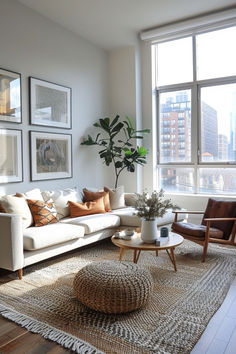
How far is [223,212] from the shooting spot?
4168mm

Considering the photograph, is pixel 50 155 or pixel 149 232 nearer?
pixel 149 232

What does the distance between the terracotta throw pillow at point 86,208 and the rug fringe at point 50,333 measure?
200 centimetres

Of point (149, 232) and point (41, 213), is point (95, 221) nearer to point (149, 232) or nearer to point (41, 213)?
point (41, 213)

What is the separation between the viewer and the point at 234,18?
16.5 feet

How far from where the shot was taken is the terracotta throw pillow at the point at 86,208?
451 centimetres

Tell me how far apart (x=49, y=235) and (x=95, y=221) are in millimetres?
821

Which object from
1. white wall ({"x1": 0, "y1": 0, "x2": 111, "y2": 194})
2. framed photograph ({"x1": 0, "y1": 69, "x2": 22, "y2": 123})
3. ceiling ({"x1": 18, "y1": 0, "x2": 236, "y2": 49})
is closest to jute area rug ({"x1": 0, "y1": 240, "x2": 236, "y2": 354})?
white wall ({"x1": 0, "y1": 0, "x2": 111, "y2": 194})

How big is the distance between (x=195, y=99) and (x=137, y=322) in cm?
437

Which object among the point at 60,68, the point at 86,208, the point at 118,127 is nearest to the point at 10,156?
the point at 86,208

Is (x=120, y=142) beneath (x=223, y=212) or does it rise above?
above

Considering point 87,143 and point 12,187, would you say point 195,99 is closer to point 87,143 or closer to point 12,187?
point 87,143

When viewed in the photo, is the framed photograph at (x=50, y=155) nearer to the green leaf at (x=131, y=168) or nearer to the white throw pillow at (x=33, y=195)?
the white throw pillow at (x=33, y=195)

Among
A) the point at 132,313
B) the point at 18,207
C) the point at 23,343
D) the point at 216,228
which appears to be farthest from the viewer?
the point at 216,228

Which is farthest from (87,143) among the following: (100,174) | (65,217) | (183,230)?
(183,230)
